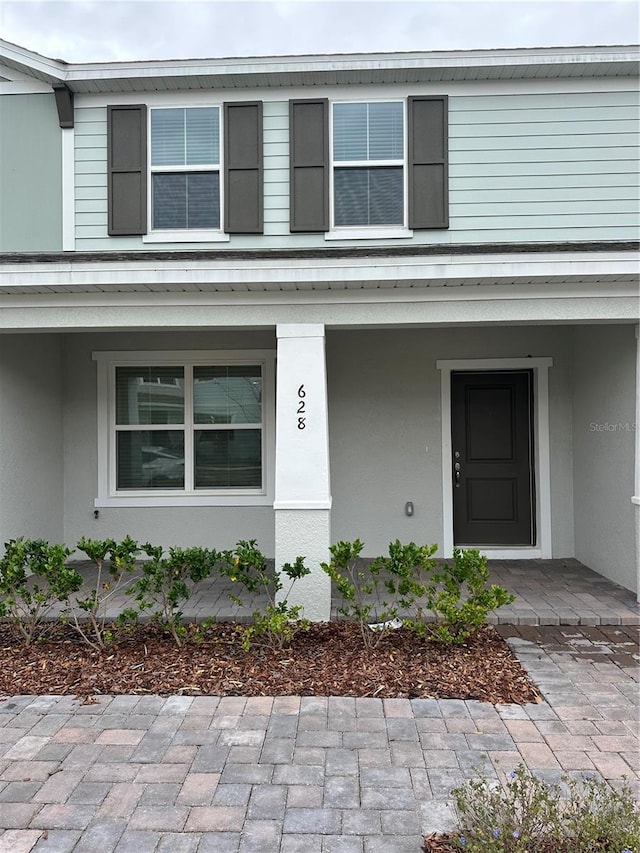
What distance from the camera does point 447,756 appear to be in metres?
3.14

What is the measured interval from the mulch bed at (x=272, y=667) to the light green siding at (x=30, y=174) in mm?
4690

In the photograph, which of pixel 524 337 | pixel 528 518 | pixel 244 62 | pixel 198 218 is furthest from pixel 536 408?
pixel 244 62

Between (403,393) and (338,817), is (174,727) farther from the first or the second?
(403,393)

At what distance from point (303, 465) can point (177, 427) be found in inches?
110

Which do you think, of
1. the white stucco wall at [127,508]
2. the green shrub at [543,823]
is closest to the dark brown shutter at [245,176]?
Result: the white stucco wall at [127,508]

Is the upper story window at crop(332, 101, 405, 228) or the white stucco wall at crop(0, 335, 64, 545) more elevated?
the upper story window at crop(332, 101, 405, 228)

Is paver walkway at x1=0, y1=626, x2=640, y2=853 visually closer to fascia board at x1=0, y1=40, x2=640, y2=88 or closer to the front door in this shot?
the front door

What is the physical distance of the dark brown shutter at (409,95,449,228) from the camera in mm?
6934

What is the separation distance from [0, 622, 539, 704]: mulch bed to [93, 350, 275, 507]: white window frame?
2.65 meters

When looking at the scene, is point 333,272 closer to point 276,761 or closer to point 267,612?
point 267,612

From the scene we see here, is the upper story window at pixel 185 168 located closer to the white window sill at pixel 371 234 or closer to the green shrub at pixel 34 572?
the white window sill at pixel 371 234

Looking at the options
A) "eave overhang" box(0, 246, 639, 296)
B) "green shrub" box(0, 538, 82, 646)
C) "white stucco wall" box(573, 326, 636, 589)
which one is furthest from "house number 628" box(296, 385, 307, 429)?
"white stucco wall" box(573, 326, 636, 589)

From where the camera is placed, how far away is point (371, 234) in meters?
6.96
